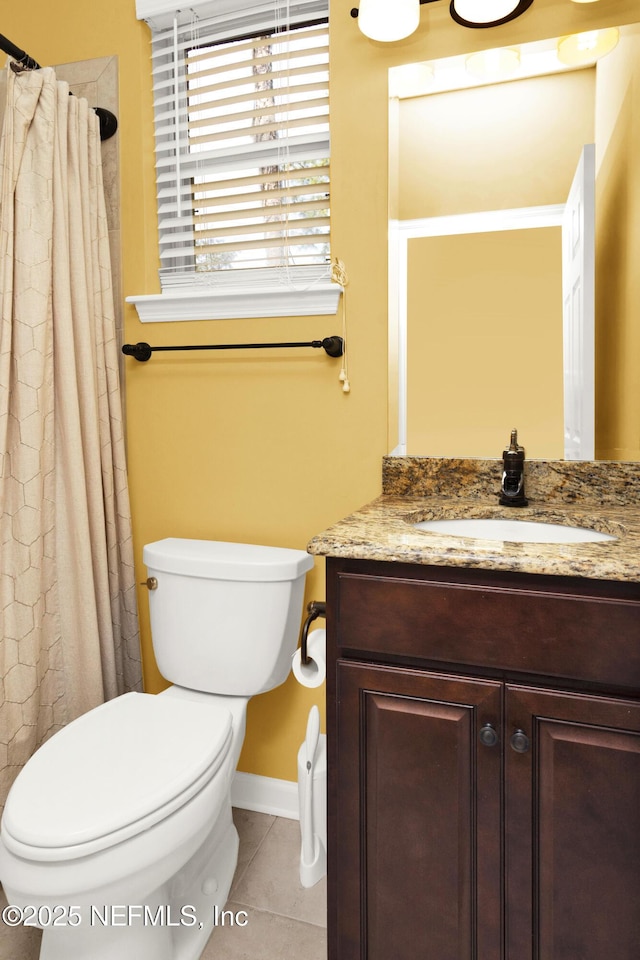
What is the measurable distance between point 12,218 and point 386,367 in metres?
1.00

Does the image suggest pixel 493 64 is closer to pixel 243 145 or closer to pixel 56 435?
pixel 243 145

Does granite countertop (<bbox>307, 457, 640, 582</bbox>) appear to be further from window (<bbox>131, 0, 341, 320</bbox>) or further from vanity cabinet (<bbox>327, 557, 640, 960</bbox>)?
window (<bbox>131, 0, 341, 320</bbox>)

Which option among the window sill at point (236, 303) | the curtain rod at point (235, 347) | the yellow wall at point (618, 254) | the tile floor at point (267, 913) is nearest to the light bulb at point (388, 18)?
the yellow wall at point (618, 254)

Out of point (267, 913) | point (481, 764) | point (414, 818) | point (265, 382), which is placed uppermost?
point (265, 382)

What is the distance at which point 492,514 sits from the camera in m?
1.33

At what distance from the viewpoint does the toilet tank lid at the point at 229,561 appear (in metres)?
1.48

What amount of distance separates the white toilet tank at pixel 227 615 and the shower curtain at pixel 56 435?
25cm

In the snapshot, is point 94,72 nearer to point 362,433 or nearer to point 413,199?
point 413,199

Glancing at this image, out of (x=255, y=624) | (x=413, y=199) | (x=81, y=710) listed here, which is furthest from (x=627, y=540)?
(x=81, y=710)

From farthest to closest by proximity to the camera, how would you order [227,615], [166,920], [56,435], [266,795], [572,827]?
[266,795], [56,435], [227,615], [166,920], [572,827]

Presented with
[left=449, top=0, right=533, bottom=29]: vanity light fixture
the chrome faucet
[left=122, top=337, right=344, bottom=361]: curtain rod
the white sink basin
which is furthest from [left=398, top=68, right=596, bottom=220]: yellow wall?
the white sink basin

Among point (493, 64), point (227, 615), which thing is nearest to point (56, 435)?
point (227, 615)

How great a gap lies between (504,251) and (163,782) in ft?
4.65

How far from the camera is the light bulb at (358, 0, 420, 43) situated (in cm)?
141
